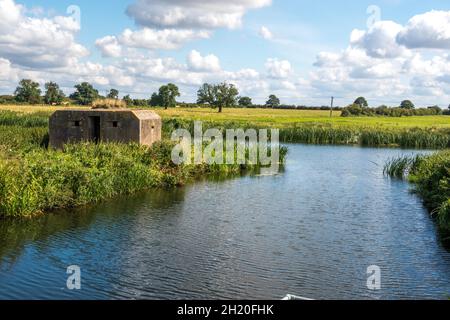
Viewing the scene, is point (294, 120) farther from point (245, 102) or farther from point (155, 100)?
point (245, 102)

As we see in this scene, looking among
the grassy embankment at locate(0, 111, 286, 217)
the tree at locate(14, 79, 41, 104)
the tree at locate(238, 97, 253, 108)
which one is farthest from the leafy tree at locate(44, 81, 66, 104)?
the grassy embankment at locate(0, 111, 286, 217)

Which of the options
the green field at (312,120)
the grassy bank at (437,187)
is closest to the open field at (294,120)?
the green field at (312,120)

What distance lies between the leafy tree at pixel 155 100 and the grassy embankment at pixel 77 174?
82.1 m

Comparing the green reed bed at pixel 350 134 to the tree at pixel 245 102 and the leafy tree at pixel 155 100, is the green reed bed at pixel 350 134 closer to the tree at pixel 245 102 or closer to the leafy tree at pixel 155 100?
the leafy tree at pixel 155 100

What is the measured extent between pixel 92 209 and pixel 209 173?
1397 cm

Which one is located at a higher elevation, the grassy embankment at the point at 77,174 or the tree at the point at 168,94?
the tree at the point at 168,94

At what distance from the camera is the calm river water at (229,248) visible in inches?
532

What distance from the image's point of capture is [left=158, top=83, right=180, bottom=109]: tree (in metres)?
113

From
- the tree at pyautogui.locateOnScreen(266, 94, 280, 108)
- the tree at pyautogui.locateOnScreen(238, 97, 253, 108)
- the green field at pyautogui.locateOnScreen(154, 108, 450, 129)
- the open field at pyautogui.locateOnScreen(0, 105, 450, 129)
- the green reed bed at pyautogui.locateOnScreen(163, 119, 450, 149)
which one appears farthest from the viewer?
the tree at pyautogui.locateOnScreen(266, 94, 280, 108)

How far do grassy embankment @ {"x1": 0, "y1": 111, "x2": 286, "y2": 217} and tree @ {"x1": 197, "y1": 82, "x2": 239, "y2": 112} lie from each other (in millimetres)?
85997

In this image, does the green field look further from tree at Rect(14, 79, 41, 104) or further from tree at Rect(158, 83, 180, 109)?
tree at Rect(14, 79, 41, 104)

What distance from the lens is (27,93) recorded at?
120875 millimetres

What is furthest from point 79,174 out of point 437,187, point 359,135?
point 359,135
